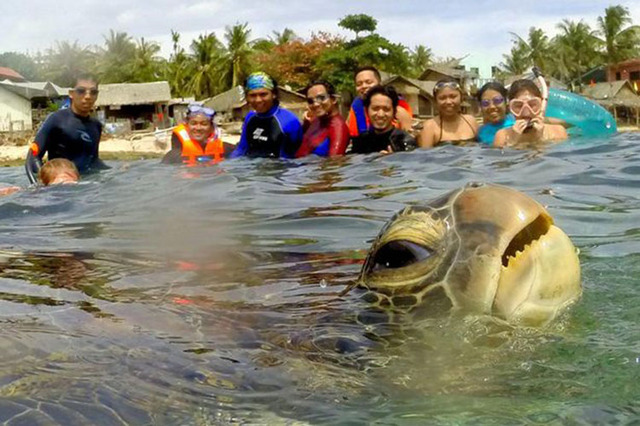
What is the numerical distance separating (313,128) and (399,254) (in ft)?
23.7

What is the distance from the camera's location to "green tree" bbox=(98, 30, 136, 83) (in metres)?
64.5

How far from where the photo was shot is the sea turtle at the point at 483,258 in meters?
2.00

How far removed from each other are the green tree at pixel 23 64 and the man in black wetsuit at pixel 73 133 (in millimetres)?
73235

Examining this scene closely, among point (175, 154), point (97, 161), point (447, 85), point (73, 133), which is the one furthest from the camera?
point (175, 154)

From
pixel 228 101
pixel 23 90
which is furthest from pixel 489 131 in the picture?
pixel 23 90

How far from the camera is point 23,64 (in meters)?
88.7

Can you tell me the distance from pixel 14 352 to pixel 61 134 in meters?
7.57

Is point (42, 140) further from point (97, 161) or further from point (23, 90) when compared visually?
point (23, 90)

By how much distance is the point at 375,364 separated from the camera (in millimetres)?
1882

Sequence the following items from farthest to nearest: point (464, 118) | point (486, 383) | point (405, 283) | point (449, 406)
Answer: point (464, 118)
point (405, 283)
point (486, 383)
point (449, 406)

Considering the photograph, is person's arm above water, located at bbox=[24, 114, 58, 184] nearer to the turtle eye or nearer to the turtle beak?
the turtle eye

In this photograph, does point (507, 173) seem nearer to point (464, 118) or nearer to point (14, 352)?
point (464, 118)

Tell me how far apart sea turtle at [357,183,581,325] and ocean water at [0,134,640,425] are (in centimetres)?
7

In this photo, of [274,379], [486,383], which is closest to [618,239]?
[486,383]
